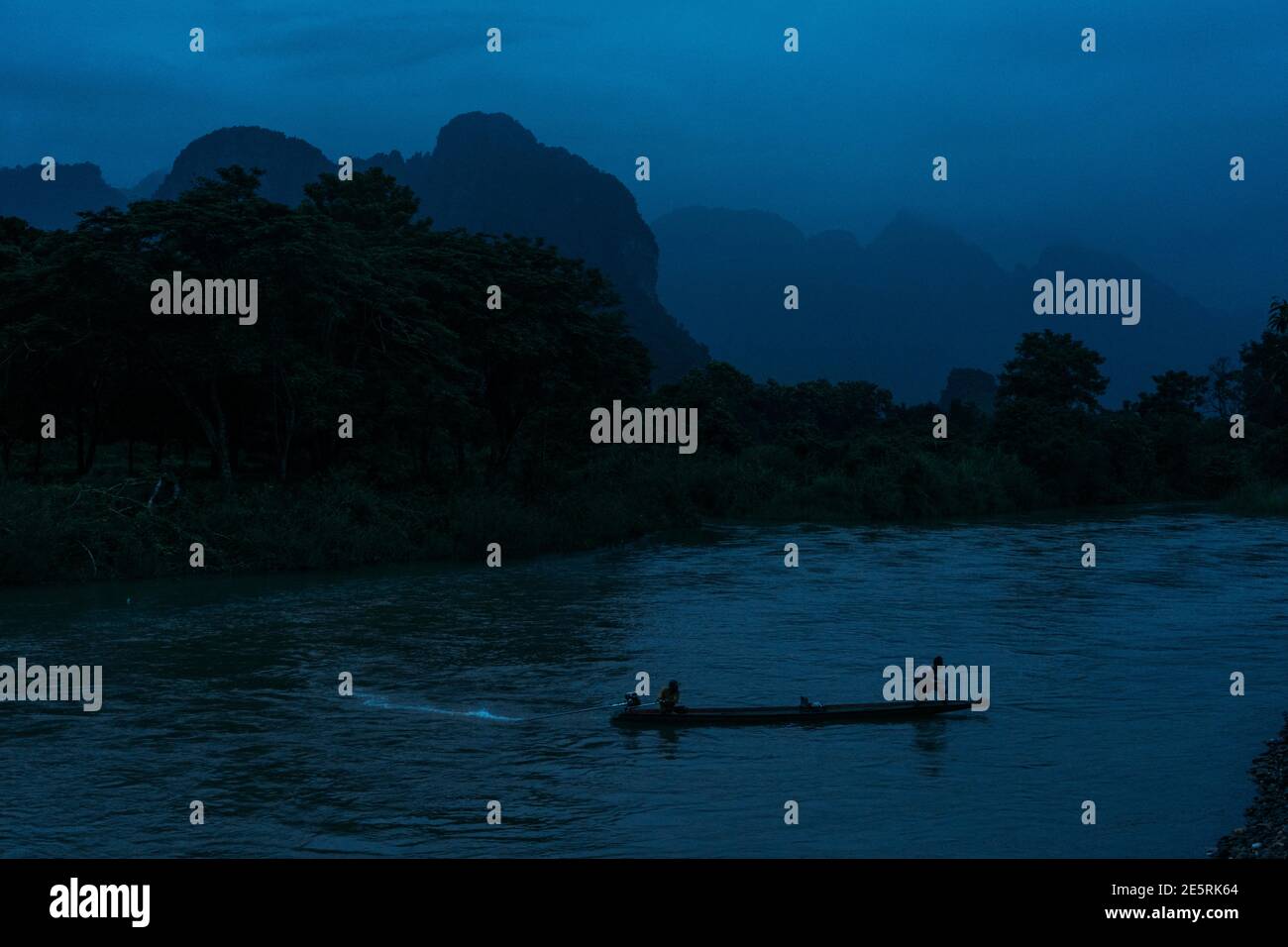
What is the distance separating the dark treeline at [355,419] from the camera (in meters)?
37.5

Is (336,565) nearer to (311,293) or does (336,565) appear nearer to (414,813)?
(311,293)

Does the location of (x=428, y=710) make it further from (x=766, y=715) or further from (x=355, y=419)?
(x=355, y=419)

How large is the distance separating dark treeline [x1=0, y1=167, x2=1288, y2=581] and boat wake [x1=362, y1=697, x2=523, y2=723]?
1731cm

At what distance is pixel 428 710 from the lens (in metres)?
21.3

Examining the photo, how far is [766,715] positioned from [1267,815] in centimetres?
734

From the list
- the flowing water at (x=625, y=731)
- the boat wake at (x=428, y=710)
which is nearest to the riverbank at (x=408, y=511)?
the flowing water at (x=625, y=731)

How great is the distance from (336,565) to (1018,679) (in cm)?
2307

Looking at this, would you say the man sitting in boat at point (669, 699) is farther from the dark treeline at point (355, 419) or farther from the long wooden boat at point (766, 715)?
the dark treeline at point (355, 419)

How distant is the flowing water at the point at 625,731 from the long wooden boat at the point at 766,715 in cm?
21

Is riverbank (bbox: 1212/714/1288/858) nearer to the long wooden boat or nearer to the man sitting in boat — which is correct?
the long wooden boat
